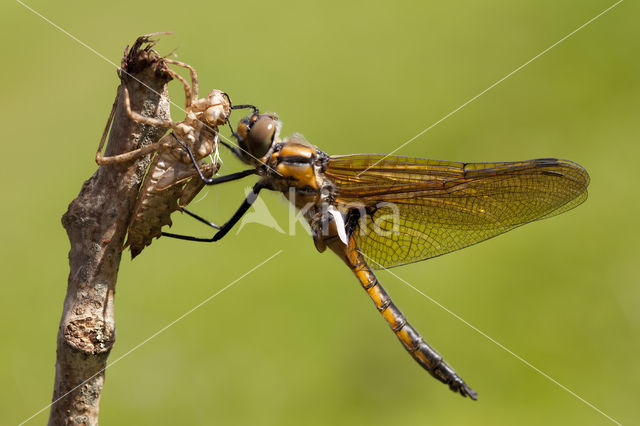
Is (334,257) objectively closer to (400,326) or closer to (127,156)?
(400,326)

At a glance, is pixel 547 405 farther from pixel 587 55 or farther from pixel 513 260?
pixel 587 55

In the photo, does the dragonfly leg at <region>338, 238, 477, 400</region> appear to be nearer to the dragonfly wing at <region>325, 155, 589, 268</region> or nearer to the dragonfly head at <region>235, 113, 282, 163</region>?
the dragonfly wing at <region>325, 155, 589, 268</region>

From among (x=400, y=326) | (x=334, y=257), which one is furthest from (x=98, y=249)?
(x=334, y=257)

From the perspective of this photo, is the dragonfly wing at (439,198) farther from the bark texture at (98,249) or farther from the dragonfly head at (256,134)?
the bark texture at (98,249)

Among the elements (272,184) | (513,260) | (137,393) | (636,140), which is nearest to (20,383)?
(137,393)

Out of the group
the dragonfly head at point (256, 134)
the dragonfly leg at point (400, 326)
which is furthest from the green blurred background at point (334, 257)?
the dragonfly leg at point (400, 326)

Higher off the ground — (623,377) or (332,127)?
(332,127)
